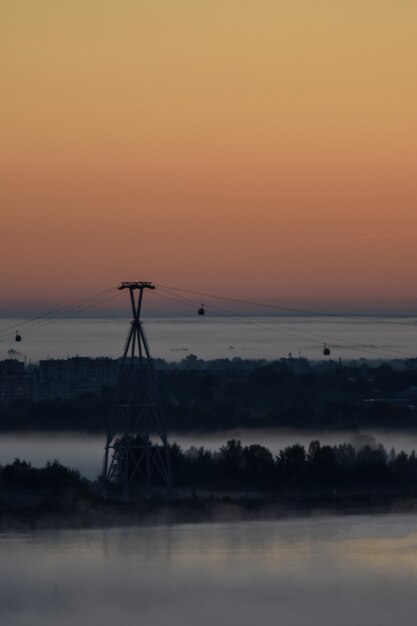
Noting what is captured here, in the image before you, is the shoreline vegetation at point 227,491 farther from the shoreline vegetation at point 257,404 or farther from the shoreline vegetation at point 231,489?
the shoreline vegetation at point 257,404

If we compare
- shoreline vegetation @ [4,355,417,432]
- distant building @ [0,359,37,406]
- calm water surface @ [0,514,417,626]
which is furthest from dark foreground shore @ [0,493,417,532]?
distant building @ [0,359,37,406]

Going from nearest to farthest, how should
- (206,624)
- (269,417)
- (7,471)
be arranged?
(206,624) → (7,471) → (269,417)

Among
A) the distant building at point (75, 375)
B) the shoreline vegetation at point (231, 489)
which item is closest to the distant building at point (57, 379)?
the distant building at point (75, 375)

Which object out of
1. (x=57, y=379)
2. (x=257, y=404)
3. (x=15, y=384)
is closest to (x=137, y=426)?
(x=257, y=404)

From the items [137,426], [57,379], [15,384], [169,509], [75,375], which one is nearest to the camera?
[169,509]

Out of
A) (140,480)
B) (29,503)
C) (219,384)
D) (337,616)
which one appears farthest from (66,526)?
(219,384)

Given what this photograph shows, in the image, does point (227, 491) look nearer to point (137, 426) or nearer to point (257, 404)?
point (137, 426)

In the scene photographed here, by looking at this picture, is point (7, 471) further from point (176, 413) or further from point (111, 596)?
point (176, 413)
